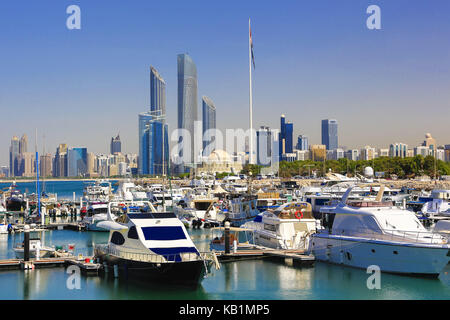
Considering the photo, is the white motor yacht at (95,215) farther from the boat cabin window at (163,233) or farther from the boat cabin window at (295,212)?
the boat cabin window at (163,233)

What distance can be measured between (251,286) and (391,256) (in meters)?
7.16

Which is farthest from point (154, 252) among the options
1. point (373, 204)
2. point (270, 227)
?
point (270, 227)

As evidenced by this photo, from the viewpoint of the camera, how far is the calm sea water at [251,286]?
927 inches

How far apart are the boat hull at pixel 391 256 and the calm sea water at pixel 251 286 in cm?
43

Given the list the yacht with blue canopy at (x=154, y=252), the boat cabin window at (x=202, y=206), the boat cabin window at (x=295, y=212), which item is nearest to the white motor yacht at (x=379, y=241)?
the boat cabin window at (x=295, y=212)

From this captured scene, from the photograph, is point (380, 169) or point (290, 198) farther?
point (380, 169)

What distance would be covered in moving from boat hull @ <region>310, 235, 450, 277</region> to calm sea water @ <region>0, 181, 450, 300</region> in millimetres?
433

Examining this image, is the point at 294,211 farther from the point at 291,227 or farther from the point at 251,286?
the point at 251,286
